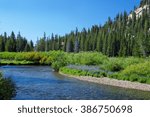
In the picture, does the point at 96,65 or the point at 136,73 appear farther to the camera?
the point at 96,65

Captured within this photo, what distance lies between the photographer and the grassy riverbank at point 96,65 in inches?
2190

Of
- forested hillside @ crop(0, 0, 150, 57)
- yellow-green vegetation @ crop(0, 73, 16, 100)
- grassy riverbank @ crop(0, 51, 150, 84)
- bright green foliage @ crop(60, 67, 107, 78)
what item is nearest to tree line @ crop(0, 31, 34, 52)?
forested hillside @ crop(0, 0, 150, 57)

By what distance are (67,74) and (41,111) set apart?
5778 cm

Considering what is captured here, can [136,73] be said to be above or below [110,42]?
below

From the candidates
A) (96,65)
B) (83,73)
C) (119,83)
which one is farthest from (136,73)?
(96,65)

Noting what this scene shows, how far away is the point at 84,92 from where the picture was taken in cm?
4338

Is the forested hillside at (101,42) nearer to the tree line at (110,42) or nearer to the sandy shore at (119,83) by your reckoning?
the tree line at (110,42)

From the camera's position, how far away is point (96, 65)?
3428 inches

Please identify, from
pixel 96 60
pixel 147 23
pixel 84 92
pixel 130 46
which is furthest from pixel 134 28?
pixel 84 92

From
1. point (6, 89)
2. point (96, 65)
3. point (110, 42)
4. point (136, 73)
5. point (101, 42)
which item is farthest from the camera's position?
point (101, 42)

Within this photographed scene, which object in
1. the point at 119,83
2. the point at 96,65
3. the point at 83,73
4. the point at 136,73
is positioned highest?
the point at 96,65

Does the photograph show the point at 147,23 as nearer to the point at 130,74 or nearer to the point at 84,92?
the point at 130,74

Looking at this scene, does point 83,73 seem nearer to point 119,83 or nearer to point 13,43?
point 119,83

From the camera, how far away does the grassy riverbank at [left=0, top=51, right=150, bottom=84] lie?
55.6m
